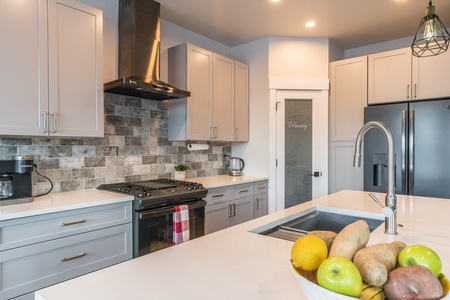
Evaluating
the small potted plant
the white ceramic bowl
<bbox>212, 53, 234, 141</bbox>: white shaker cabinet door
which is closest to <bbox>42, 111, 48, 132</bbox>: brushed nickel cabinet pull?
the small potted plant

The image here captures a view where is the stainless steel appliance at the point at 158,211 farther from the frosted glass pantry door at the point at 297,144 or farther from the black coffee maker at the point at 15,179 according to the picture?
the frosted glass pantry door at the point at 297,144

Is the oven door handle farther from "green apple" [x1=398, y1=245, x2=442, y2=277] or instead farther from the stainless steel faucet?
"green apple" [x1=398, y1=245, x2=442, y2=277]

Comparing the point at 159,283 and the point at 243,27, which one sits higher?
the point at 243,27

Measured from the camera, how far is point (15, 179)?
1986 mm

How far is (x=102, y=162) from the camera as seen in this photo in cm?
274

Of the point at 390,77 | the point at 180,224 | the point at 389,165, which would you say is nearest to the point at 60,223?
the point at 180,224

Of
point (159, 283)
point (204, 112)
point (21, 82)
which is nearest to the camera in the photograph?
point (159, 283)

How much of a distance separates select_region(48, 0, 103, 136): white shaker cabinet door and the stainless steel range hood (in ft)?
0.99

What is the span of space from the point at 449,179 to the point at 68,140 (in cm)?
362

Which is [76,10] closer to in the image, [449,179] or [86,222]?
[86,222]

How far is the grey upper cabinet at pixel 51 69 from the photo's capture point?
192 centimetres

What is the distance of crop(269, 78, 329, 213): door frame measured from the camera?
150 inches

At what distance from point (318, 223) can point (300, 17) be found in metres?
2.38

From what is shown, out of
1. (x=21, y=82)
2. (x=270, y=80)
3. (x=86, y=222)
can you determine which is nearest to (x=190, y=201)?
(x=86, y=222)
